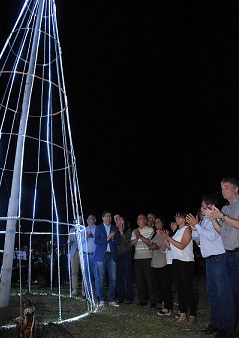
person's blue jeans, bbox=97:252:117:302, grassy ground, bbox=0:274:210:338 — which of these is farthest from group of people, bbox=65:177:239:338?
grassy ground, bbox=0:274:210:338

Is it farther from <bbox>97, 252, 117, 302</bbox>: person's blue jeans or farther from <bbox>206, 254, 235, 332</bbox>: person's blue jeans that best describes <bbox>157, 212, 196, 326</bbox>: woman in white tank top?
<bbox>97, 252, 117, 302</bbox>: person's blue jeans

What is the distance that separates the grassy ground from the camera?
5.58 meters

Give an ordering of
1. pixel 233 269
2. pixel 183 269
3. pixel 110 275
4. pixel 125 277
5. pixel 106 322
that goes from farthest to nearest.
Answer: pixel 125 277 < pixel 110 275 < pixel 183 269 < pixel 106 322 < pixel 233 269

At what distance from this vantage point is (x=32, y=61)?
811 centimetres

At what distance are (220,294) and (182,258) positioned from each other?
122 centimetres

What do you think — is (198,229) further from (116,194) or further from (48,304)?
(116,194)

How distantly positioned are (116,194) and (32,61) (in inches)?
1019

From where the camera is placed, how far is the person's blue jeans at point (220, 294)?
5.58 metres

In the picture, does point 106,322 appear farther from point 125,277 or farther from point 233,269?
point 125,277

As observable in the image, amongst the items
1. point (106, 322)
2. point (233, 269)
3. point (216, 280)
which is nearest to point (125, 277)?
point (106, 322)

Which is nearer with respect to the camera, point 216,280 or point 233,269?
point 233,269

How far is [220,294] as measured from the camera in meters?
5.70

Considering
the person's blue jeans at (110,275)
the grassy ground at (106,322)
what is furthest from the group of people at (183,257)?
the grassy ground at (106,322)

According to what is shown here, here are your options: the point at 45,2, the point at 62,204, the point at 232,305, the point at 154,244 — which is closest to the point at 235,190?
the point at 232,305
